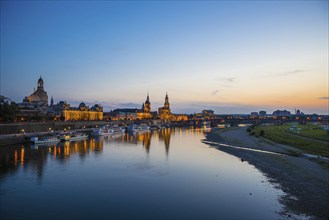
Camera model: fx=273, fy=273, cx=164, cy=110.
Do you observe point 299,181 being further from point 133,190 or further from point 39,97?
→ point 39,97

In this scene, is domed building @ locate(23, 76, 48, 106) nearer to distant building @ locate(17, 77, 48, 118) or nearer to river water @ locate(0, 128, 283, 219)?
distant building @ locate(17, 77, 48, 118)

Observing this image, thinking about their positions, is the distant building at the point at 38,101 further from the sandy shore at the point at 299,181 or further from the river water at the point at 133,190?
the sandy shore at the point at 299,181

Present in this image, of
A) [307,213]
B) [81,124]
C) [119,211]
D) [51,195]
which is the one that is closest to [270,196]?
[307,213]

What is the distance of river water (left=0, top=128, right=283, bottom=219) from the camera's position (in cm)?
1819

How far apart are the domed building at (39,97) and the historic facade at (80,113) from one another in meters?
13.2

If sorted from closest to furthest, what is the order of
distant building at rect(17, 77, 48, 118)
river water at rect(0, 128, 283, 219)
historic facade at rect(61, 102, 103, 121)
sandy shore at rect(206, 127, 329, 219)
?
sandy shore at rect(206, 127, 329, 219) < river water at rect(0, 128, 283, 219) < distant building at rect(17, 77, 48, 118) < historic facade at rect(61, 102, 103, 121)

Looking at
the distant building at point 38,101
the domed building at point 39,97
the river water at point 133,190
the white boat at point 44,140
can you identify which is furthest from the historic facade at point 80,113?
the river water at point 133,190

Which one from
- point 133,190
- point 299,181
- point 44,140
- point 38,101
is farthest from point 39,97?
point 299,181

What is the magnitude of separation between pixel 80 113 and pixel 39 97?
72.5ft

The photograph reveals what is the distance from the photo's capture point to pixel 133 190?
23.2 meters

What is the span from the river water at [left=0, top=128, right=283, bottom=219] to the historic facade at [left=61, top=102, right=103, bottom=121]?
99.4m

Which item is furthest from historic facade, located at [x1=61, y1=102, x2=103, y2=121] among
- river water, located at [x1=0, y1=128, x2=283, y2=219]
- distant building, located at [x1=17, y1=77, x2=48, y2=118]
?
river water, located at [x1=0, y1=128, x2=283, y2=219]

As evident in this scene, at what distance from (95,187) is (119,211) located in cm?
644

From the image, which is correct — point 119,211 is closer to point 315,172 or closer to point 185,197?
point 185,197
